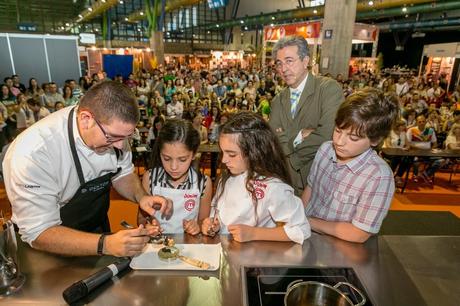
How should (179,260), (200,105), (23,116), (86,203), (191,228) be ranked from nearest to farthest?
(179,260)
(191,228)
(86,203)
(23,116)
(200,105)

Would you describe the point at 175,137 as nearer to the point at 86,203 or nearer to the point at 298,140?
the point at 86,203

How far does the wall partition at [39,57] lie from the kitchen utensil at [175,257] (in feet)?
46.9

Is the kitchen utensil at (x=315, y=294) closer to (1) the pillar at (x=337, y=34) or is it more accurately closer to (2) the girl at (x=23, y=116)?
(2) the girl at (x=23, y=116)

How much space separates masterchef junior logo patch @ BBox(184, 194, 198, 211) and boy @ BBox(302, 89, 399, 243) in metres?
0.75

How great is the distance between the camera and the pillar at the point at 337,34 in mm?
10555

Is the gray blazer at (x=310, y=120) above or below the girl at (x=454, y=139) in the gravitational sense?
above

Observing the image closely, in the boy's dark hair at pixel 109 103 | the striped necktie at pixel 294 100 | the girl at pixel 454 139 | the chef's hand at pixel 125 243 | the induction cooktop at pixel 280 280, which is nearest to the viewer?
the induction cooktop at pixel 280 280

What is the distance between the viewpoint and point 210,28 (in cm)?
3161

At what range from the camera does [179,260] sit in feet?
4.10

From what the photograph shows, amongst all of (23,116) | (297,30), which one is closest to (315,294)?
(23,116)

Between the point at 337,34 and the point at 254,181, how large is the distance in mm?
10660

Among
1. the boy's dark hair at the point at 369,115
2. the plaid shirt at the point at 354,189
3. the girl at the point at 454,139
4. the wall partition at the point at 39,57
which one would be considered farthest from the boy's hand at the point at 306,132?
the wall partition at the point at 39,57

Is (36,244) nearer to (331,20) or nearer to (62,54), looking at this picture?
(331,20)

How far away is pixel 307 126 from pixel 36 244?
6.28 ft
